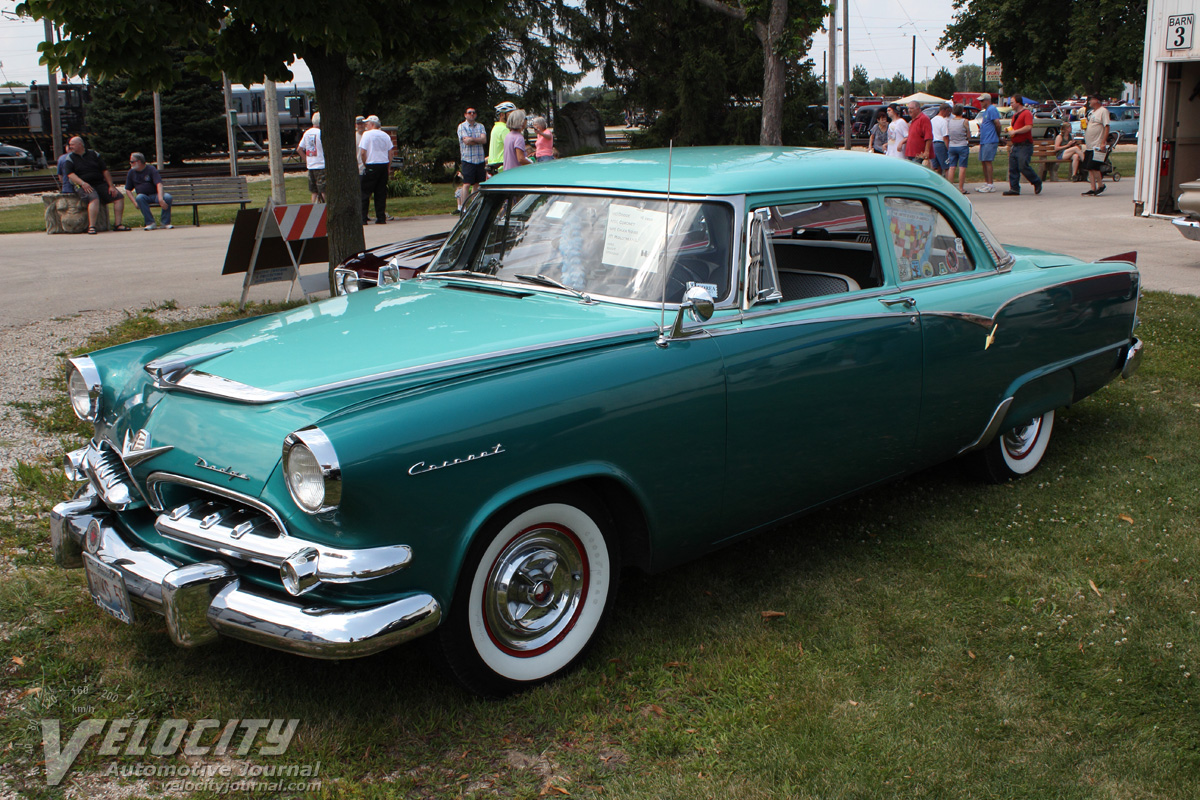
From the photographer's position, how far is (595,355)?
3.25 m

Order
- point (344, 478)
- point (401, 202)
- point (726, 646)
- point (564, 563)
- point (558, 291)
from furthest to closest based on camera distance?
point (401, 202)
point (558, 291)
point (726, 646)
point (564, 563)
point (344, 478)

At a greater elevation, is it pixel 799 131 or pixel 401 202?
pixel 799 131

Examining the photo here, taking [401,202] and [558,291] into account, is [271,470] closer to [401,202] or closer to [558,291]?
[558,291]

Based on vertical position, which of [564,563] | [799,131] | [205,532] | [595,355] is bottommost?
[564,563]

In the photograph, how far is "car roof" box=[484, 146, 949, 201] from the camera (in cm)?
384

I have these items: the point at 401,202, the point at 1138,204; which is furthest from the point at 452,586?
the point at 401,202

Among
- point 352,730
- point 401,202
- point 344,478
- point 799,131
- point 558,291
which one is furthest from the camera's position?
point 799,131

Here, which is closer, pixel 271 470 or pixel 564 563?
pixel 271 470

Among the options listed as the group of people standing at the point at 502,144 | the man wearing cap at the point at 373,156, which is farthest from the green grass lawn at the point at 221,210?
the group of people standing at the point at 502,144

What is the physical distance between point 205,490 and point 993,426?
338cm

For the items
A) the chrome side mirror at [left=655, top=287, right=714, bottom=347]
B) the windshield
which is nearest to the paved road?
the windshield

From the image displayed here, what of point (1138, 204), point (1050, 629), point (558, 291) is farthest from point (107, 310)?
point (1138, 204)

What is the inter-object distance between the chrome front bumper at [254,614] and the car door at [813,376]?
4.46ft

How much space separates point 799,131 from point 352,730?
25881 millimetres
